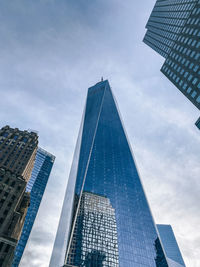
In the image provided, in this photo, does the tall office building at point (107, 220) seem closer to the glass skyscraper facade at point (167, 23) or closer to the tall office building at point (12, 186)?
the tall office building at point (12, 186)

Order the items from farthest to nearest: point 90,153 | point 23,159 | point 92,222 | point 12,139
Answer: point 90,153
point 92,222
point 12,139
point 23,159

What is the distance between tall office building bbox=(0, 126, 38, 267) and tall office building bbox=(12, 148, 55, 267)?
250 ft

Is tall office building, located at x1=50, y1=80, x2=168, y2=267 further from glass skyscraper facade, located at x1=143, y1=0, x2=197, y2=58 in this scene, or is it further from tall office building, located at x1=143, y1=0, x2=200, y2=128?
glass skyscraper facade, located at x1=143, y1=0, x2=197, y2=58

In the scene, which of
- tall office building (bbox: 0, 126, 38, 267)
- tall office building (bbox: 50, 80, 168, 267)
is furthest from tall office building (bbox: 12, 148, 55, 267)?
tall office building (bbox: 0, 126, 38, 267)

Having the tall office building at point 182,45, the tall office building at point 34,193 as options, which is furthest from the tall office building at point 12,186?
the tall office building at point 34,193

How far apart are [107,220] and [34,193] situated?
82.0 m

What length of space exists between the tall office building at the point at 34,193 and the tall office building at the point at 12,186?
7629 centimetres

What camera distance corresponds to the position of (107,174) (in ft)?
497

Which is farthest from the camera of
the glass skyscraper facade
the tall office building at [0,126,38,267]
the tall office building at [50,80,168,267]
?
the tall office building at [50,80,168,267]

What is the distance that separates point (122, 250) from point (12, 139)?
84376 mm

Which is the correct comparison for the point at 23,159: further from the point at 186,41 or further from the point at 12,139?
the point at 186,41

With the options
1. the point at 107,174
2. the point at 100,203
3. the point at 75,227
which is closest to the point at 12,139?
the point at 75,227

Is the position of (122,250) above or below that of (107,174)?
below

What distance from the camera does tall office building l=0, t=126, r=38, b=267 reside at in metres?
46.0
